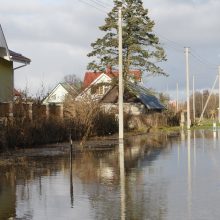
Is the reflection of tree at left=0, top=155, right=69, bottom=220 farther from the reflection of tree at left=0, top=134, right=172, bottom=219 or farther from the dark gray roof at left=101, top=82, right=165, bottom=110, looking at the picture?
the dark gray roof at left=101, top=82, right=165, bottom=110

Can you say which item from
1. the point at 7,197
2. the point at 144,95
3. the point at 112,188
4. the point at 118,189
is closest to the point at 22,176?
the point at 112,188

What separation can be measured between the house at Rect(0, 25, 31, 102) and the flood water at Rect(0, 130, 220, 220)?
8.61 metres

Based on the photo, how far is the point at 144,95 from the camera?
67.7 meters

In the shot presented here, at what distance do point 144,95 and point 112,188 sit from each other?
53.9 m

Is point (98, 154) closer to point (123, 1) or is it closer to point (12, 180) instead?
point (12, 180)

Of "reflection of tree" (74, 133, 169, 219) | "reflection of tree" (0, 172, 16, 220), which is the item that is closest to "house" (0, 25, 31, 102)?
"reflection of tree" (74, 133, 169, 219)

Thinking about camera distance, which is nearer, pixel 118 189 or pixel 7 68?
pixel 118 189

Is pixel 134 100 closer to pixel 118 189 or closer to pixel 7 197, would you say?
pixel 118 189

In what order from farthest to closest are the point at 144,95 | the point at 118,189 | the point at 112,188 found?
the point at 144,95
the point at 112,188
the point at 118,189

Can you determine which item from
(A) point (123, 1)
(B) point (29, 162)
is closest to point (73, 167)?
(B) point (29, 162)

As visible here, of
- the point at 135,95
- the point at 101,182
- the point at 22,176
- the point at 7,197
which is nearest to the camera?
the point at 7,197

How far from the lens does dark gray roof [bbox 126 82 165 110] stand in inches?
2275

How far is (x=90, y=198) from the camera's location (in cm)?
1248

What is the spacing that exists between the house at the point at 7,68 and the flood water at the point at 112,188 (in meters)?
8.61
